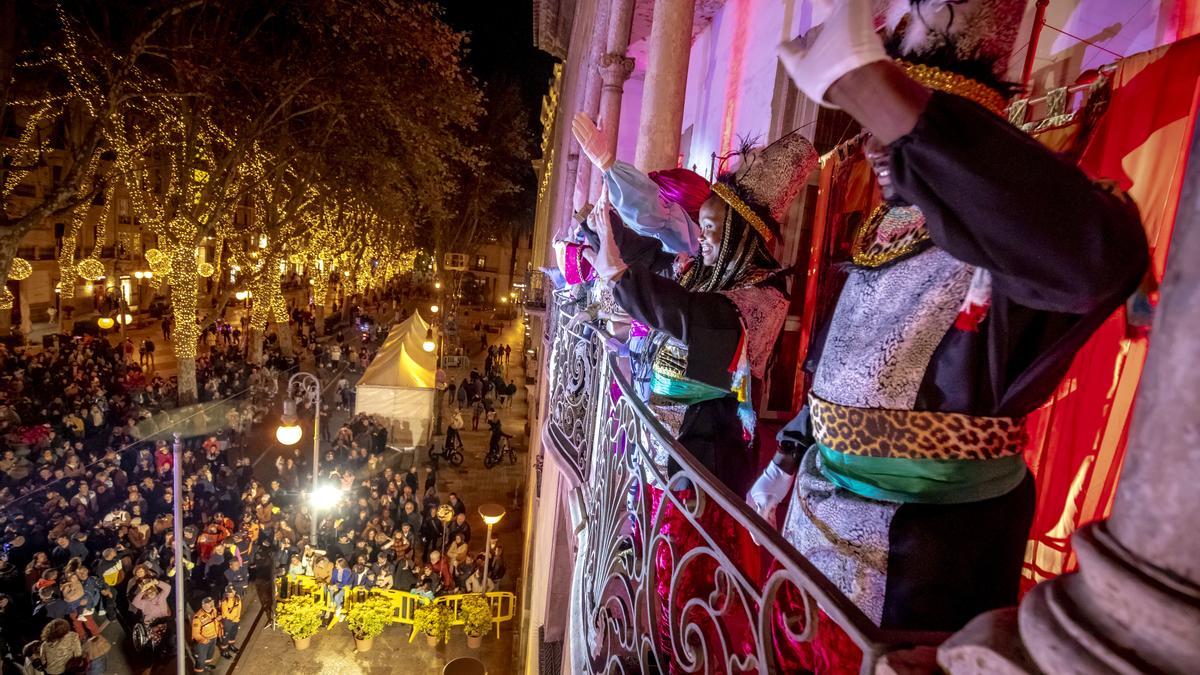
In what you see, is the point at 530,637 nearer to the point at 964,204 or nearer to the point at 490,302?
the point at 964,204

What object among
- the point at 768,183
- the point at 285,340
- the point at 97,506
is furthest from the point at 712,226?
the point at 285,340

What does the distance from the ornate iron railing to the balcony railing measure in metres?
0.05

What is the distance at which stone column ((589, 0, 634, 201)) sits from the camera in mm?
9641

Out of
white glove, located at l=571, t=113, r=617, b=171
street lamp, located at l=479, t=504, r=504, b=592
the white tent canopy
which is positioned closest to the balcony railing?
white glove, located at l=571, t=113, r=617, b=171

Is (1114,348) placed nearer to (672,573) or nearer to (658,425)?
(658,425)

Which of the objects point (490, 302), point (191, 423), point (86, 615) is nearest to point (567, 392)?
point (86, 615)

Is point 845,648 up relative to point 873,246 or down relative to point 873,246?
down

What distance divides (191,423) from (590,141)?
707 inches

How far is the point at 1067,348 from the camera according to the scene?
1592 millimetres

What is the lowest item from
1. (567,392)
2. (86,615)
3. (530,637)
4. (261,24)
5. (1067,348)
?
(530,637)

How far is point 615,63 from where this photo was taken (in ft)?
32.6

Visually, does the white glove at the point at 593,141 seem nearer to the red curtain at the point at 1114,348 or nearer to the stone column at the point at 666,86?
the red curtain at the point at 1114,348

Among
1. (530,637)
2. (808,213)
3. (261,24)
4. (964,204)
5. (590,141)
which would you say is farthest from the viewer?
(261,24)

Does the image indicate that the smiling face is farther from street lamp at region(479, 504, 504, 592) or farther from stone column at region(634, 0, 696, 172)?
street lamp at region(479, 504, 504, 592)
